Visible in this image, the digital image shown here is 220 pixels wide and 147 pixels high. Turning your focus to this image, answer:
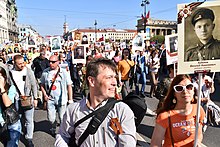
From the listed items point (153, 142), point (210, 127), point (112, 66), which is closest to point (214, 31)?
point (112, 66)

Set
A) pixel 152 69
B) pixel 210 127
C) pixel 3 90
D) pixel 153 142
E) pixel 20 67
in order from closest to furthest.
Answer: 1. pixel 153 142
2. pixel 3 90
3. pixel 20 67
4. pixel 210 127
5. pixel 152 69

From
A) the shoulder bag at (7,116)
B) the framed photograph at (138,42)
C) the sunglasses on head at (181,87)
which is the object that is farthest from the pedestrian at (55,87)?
the framed photograph at (138,42)

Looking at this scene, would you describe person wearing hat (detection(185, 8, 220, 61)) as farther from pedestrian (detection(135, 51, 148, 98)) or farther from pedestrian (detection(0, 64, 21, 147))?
pedestrian (detection(135, 51, 148, 98))

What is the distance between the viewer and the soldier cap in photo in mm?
2211

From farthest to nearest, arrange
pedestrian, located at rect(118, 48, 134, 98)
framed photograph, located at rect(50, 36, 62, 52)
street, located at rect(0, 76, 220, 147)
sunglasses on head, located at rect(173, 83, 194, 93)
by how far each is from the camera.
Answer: framed photograph, located at rect(50, 36, 62, 52), pedestrian, located at rect(118, 48, 134, 98), street, located at rect(0, 76, 220, 147), sunglasses on head, located at rect(173, 83, 194, 93)

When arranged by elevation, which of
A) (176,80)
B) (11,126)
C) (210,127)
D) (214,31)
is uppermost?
(214,31)

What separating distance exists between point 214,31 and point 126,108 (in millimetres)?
1004

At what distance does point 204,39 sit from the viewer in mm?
2277

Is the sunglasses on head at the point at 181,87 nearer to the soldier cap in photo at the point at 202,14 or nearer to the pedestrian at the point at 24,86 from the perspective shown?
the soldier cap in photo at the point at 202,14

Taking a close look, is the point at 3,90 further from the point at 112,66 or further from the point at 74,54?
the point at 74,54

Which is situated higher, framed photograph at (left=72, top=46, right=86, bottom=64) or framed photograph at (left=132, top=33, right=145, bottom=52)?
framed photograph at (left=132, top=33, right=145, bottom=52)

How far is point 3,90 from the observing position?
141 inches

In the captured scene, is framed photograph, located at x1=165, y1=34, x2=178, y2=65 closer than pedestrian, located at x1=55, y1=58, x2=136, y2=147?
No

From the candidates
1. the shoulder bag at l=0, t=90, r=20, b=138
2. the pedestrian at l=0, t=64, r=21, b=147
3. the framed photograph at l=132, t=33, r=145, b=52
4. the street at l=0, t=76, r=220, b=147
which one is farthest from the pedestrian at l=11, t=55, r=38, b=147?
the framed photograph at l=132, t=33, r=145, b=52
